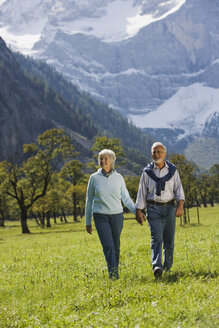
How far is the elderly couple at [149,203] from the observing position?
9.48 metres

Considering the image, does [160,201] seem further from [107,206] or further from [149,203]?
[107,206]

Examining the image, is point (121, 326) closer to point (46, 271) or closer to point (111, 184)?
point (111, 184)

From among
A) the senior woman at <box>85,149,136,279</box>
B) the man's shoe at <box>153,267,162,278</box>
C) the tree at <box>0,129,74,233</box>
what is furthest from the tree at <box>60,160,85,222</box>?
the man's shoe at <box>153,267,162,278</box>

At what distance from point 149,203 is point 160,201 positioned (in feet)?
1.01

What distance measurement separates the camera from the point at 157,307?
644 centimetres

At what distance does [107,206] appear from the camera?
383 inches

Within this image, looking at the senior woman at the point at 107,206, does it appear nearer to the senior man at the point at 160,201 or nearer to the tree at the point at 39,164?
the senior man at the point at 160,201

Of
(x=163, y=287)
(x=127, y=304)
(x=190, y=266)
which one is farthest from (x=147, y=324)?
(x=190, y=266)

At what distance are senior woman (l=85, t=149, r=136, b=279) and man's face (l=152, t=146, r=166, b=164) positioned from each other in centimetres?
106

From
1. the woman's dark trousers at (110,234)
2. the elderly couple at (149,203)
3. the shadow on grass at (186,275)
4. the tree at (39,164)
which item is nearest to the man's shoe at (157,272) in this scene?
the shadow on grass at (186,275)

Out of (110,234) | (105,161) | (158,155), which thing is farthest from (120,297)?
(158,155)

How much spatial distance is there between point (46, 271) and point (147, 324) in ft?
21.7

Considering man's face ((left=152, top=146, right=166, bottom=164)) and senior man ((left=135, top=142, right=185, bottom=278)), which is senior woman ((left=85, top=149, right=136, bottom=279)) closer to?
senior man ((left=135, top=142, right=185, bottom=278))

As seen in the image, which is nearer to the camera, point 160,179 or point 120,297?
point 120,297
